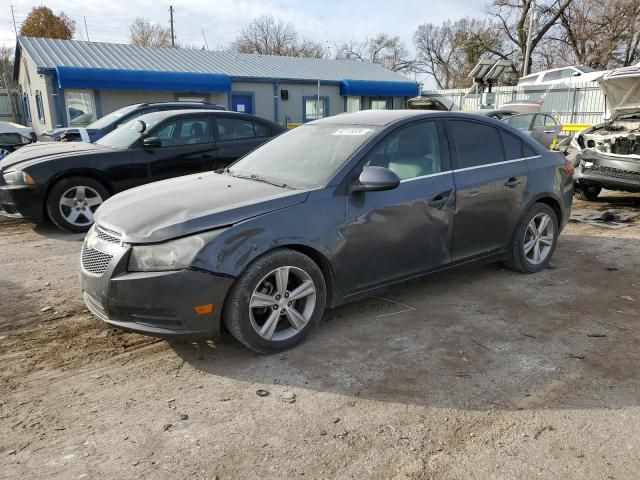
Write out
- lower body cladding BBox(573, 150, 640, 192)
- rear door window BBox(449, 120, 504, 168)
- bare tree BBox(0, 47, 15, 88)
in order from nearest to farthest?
rear door window BBox(449, 120, 504, 168)
lower body cladding BBox(573, 150, 640, 192)
bare tree BBox(0, 47, 15, 88)

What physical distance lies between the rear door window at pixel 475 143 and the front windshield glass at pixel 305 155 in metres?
0.89

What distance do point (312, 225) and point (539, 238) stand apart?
9.32ft

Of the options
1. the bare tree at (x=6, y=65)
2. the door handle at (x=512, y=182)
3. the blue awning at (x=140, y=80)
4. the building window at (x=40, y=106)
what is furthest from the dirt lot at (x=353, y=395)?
the bare tree at (x=6, y=65)

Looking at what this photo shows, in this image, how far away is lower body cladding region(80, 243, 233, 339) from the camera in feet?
10.5

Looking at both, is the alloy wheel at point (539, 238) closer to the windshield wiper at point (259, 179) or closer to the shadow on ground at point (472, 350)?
the shadow on ground at point (472, 350)

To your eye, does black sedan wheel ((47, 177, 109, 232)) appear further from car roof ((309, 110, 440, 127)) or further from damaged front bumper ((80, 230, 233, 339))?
damaged front bumper ((80, 230, 233, 339))

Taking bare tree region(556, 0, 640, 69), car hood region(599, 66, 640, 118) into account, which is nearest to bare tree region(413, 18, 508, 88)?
bare tree region(556, 0, 640, 69)

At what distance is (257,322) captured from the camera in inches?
142

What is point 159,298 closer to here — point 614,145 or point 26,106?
point 614,145

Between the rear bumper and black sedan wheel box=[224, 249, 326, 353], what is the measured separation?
4.65m

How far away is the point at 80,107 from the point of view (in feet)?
67.5

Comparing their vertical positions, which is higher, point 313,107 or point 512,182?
point 313,107

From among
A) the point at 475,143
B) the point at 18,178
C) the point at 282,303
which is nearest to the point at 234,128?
the point at 18,178

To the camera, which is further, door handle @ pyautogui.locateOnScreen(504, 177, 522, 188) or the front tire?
the front tire
